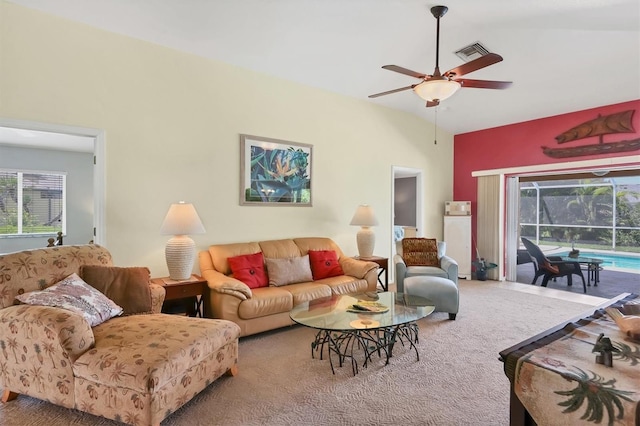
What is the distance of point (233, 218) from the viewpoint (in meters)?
4.10

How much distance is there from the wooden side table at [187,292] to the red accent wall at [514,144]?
→ 5197mm

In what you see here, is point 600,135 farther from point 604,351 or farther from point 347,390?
point 347,390

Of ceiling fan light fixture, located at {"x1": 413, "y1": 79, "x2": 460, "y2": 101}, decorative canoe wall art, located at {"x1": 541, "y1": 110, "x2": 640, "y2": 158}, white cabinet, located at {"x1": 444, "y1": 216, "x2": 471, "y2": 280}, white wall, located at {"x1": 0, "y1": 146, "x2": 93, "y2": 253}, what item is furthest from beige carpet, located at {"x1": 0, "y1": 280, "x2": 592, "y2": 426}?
white wall, located at {"x1": 0, "y1": 146, "x2": 93, "y2": 253}

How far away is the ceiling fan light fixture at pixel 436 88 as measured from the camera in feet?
9.41

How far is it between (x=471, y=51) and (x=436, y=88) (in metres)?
1.38

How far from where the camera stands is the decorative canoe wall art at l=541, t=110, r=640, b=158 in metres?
4.68

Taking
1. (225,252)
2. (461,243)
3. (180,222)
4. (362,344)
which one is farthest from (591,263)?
(180,222)

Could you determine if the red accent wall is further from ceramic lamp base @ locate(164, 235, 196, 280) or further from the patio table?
ceramic lamp base @ locate(164, 235, 196, 280)

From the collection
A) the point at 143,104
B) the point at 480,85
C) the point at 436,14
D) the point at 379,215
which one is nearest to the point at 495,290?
the point at 379,215

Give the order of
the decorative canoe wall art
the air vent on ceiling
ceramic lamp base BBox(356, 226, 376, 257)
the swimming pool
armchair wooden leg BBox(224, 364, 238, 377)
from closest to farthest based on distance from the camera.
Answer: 1. armchair wooden leg BBox(224, 364, 238, 377)
2. the air vent on ceiling
3. the decorative canoe wall art
4. ceramic lamp base BBox(356, 226, 376, 257)
5. the swimming pool

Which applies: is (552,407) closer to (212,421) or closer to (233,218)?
(212,421)

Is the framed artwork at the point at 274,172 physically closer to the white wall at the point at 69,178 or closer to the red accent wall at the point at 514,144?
the red accent wall at the point at 514,144

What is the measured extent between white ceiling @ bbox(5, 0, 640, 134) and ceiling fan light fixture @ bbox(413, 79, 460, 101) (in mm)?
795

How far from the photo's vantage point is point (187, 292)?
3256 millimetres
